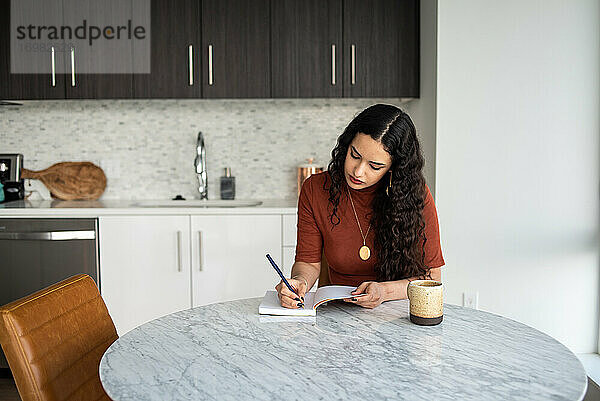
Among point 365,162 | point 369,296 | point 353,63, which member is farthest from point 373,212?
point 353,63

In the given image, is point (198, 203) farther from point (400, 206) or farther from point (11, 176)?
point (400, 206)

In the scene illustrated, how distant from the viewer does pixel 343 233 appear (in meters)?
2.17

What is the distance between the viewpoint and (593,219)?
10.6 feet

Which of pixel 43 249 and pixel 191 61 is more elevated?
pixel 191 61

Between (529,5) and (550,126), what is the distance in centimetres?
63

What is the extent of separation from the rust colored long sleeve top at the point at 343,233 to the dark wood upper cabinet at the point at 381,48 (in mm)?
1486

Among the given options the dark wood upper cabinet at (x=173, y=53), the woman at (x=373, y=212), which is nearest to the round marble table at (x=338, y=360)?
the woman at (x=373, y=212)

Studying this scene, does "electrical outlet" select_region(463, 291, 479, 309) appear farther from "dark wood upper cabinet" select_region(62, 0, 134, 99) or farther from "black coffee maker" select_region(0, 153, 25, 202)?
"black coffee maker" select_region(0, 153, 25, 202)

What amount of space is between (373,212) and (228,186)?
1858 mm

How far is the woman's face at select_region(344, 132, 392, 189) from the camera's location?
2.01 meters

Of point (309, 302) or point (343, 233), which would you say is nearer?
point (309, 302)

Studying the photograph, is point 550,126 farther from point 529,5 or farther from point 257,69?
point 257,69

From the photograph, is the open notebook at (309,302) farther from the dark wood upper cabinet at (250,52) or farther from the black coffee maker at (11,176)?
the black coffee maker at (11,176)

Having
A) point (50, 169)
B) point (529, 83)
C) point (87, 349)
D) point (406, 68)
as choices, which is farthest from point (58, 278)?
point (529, 83)
